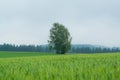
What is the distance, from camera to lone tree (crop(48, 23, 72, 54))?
309ft

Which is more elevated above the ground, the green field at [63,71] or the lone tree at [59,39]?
the lone tree at [59,39]

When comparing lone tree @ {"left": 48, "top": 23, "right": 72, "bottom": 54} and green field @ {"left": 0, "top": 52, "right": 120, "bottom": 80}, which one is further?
lone tree @ {"left": 48, "top": 23, "right": 72, "bottom": 54}

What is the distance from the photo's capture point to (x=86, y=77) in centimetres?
457

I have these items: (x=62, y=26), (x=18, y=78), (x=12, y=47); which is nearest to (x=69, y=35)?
(x=62, y=26)

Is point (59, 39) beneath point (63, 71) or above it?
above

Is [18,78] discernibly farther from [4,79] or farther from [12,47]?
[12,47]

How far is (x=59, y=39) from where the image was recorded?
3782 inches

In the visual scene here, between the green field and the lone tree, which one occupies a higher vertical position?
the lone tree

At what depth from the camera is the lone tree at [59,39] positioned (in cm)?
9425

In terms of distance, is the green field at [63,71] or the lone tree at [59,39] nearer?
the green field at [63,71]

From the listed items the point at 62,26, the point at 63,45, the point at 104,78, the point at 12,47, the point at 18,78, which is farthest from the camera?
the point at 12,47

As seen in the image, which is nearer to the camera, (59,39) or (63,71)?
(63,71)

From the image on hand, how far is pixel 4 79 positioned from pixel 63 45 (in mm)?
89866

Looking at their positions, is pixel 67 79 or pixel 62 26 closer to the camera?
pixel 67 79
